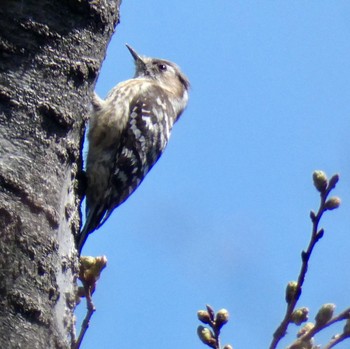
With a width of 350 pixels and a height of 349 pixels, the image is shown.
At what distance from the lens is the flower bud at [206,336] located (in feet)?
8.80

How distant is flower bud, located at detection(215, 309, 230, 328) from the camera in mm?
2807

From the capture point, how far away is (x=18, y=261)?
2.07 m


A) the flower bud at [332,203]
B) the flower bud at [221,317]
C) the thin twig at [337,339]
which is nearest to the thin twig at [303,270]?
the flower bud at [332,203]

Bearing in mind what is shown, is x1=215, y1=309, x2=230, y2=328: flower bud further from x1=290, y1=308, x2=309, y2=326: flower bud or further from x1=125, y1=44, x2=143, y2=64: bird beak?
x1=125, y1=44, x2=143, y2=64: bird beak

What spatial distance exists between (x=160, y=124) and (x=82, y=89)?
3.50m

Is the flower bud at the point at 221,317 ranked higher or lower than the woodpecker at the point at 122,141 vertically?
lower

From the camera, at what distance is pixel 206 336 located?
8.86 feet

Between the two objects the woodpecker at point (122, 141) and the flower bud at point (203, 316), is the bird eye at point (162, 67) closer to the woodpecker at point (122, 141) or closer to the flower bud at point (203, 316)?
the woodpecker at point (122, 141)

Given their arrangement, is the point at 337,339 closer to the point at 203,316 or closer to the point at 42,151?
the point at 203,316

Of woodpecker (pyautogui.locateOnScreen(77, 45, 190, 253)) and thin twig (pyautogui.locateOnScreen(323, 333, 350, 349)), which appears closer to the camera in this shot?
thin twig (pyautogui.locateOnScreen(323, 333, 350, 349))

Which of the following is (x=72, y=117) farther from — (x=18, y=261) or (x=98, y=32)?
(x=18, y=261)

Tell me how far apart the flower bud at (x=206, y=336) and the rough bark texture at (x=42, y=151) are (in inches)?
20.0

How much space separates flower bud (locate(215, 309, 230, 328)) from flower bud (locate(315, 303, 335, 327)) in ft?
1.32

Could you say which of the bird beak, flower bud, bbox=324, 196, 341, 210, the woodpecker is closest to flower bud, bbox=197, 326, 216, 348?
flower bud, bbox=324, 196, 341, 210
